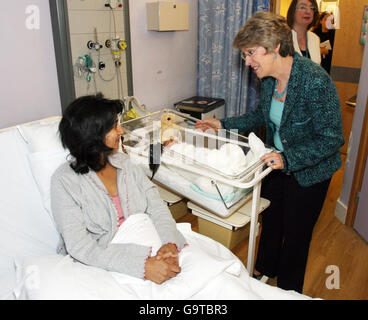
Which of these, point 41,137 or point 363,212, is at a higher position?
point 41,137

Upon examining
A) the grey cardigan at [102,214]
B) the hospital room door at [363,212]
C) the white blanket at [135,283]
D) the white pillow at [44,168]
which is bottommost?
the hospital room door at [363,212]

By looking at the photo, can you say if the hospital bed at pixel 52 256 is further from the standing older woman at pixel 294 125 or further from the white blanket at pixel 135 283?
the standing older woman at pixel 294 125

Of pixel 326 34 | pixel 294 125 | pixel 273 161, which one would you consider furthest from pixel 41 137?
pixel 326 34

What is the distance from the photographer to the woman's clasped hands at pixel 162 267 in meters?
1.26

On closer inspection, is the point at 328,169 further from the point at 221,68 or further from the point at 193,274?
the point at 221,68

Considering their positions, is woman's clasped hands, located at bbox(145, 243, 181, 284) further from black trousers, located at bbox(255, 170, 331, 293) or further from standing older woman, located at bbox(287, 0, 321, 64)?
standing older woman, located at bbox(287, 0, 321, 64)

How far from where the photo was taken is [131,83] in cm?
250

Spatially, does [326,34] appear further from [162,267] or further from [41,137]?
[162,267]

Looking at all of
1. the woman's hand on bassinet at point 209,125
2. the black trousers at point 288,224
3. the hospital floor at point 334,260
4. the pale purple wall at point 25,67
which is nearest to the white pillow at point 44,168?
the pale purple wall at point 25,67

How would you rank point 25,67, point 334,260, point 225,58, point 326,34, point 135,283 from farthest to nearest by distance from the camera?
1. point 326,34
2. point 225,58
3. point 334,260
4. point 25,67
5. point 135,283

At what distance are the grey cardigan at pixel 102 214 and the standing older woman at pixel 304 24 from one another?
1707 mm

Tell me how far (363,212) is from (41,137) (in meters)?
2.17

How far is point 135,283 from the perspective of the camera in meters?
1.26

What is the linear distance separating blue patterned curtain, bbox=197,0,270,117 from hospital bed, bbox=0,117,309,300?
5.35 feet
